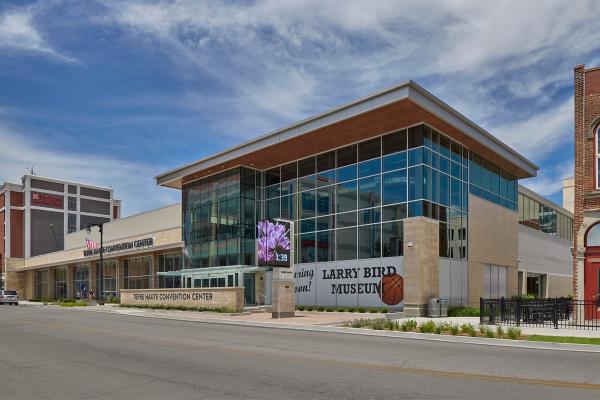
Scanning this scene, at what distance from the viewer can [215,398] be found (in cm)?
859

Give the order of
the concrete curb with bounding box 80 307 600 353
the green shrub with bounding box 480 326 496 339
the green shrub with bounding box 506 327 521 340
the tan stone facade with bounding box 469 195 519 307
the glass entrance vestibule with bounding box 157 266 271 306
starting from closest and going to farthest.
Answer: the concrete curb with bounding box 80 307 600 353
the green shrub with bounding box 506 327 521 340
the green shrub with bounding box 480 326 496 339
the tan stone facade with bounding box 469 195 519 307
the glass entrance vestibule with bounding box 157 266 271 306

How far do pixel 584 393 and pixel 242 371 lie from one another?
20.3 feet

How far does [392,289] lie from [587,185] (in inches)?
473

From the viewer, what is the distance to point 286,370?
36.9 feet

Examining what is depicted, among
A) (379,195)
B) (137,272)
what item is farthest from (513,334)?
→ (137,272)

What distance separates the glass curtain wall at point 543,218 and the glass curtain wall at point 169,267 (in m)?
30.4

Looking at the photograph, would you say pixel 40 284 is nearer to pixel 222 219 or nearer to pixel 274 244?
pixel 222 219

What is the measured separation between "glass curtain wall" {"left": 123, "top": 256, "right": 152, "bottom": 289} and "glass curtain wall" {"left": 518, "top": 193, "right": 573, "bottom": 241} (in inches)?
1427

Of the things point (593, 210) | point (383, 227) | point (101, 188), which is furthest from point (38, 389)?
point (101, 188)

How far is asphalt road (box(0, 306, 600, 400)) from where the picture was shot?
29.6 feet

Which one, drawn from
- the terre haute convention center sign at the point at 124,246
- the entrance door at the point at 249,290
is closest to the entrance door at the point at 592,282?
the entrance door at the point at 249,290

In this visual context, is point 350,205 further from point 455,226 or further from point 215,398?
point 215,398

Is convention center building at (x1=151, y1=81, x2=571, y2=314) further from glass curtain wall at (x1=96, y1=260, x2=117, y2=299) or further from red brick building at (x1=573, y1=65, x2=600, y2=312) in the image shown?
glass curtain wall at (x1=96, y1=260, x2=117, y2=299)

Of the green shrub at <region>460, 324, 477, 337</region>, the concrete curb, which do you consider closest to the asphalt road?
the concrete curb
